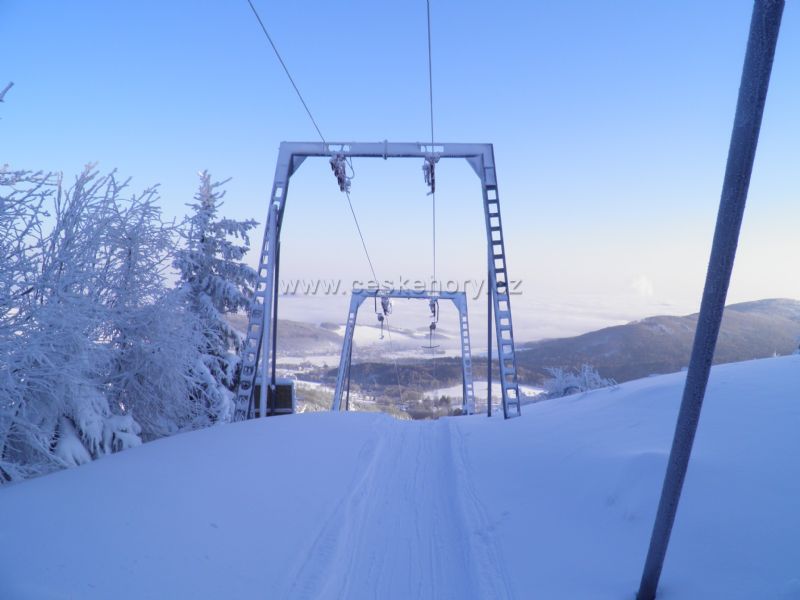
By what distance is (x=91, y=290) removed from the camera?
8406 millimetres

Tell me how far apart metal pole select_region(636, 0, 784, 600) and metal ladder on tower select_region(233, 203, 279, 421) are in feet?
33.2

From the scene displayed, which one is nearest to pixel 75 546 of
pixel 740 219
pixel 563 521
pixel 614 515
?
pixel 563 521

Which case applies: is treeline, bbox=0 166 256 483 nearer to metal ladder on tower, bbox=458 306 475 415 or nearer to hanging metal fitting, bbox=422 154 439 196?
hanging metal fitting, bbox=422 154 439 196

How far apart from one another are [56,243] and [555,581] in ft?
29.2

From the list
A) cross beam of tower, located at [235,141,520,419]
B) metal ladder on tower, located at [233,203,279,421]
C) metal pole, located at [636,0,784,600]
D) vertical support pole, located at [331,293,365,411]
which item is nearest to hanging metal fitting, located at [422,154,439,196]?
cross beam of tower, located at [235,141,520,419]

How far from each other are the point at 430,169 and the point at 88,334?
28.4ft

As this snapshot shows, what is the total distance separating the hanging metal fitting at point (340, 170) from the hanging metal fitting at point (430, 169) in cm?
217

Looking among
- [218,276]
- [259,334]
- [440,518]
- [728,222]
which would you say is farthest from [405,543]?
[218,276]

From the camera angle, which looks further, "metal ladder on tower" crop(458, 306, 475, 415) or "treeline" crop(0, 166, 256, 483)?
"metal ladder on tower" crop(458, 306, 475, 415)

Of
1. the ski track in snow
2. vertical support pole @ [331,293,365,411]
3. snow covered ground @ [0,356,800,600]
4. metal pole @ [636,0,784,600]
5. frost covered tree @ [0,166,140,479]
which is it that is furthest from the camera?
vertical support pole @ [331,293,365,411]

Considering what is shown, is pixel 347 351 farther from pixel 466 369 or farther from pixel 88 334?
pixel 88 334

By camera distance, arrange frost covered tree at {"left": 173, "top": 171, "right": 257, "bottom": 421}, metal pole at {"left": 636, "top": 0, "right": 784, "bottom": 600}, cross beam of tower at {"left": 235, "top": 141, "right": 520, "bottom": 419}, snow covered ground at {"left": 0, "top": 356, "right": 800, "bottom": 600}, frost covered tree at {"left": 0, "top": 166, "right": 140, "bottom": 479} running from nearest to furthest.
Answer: metal pole at {"left": 636, "top": 0, "right": 784, "bottom": 600} → snow covered ground at {"left": 0, "top": 356, "right": 800, "bottom": 600} → frost covered tree at {"left": 0, "top": 166, "right": 140, "bottom": 479} → cross beam of tower at {"left": 235, "top": 141, "right": 520, "bottom": 419} → frost covered tree at {"left": 173, "top": 171, "right": 257, "bottom": 421}

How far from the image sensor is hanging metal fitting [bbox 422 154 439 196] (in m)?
11.8

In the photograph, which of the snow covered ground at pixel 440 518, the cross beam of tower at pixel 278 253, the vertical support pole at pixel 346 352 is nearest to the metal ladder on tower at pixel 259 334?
the cross beam of tower at pixel 278 253
